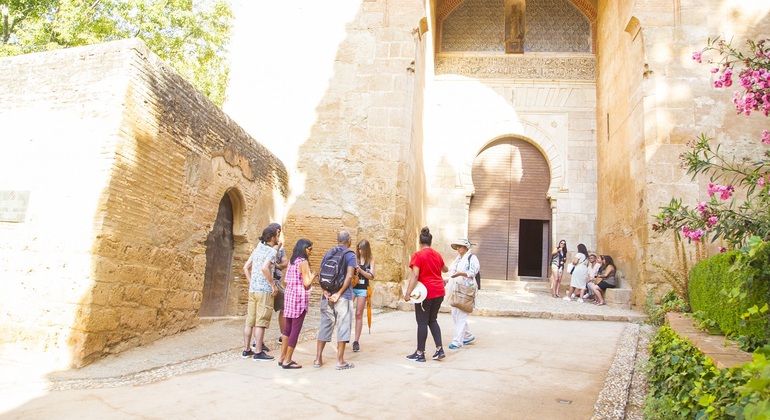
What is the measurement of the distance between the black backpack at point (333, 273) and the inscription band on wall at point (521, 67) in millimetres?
10802

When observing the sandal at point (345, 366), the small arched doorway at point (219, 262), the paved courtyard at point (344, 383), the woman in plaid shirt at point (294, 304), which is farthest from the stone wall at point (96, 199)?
the sandal at point (345, 366)

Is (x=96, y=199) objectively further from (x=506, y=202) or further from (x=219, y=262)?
(x=506, y=202)

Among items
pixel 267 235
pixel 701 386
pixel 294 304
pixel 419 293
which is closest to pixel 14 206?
pixel 267 235

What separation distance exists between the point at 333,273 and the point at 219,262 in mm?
3402

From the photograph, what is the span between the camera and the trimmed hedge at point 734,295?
10.6ft

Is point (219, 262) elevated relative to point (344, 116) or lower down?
lower down

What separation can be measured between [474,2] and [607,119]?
5.67m

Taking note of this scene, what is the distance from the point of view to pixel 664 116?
9.46 meters

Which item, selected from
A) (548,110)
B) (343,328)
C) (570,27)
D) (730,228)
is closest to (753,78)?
(730,228)

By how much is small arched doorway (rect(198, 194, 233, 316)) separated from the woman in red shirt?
337 cm

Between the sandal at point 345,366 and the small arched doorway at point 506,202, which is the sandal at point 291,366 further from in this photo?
the small arched doorway at point 506,202

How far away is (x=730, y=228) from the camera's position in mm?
3729

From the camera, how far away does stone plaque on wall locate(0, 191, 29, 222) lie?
493 centimetres

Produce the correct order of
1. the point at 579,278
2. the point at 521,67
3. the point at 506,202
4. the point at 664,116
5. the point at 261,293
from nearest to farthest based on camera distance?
the point at 261,293
the point at 664,116
the point at 579,278
the point at 506,202
the point at 521,67
